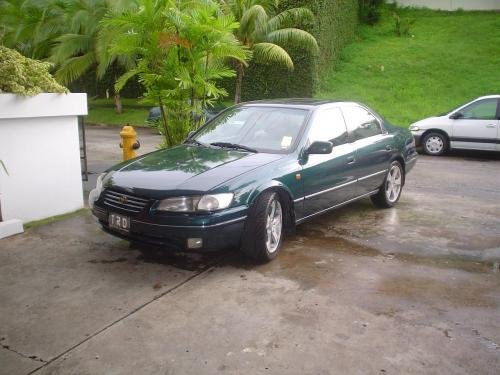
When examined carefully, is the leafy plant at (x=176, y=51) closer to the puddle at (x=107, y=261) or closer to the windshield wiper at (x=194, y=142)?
the windshield wiper at (x=194, y=142)

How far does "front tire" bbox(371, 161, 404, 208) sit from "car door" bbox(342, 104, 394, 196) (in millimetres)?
192

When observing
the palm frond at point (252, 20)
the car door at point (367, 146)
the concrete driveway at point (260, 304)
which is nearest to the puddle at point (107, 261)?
the concrete driveway at point (260, 304)

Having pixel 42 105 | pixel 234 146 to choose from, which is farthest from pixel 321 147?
pixel 42 105

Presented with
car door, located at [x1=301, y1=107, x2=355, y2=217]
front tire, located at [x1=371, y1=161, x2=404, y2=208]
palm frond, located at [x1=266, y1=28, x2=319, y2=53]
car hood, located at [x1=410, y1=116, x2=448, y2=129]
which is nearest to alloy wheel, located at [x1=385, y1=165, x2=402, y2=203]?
front tire, located at [x1=371, y1=161, x2=404, y2=208]

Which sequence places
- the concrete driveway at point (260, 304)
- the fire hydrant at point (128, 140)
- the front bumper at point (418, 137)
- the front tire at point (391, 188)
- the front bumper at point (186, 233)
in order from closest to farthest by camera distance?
the concrete driveway at point (260, 304)
the front bumper at point (186, 233)
the front tire at point (391, 188)
the fire hydrant at point (128, 140)
the front bumper at point (418, 137)

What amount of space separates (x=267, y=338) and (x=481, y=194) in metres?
5.85

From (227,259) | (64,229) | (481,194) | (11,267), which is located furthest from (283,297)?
(481,194)

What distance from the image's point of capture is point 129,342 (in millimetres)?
3453

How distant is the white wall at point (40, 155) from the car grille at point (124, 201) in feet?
5.66

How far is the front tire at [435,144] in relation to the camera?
488 inches

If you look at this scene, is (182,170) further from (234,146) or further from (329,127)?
(329,127)

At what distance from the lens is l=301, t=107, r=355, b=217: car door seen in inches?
212

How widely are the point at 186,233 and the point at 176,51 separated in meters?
4.50

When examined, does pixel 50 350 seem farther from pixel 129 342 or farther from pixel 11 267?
pixel 11 267
